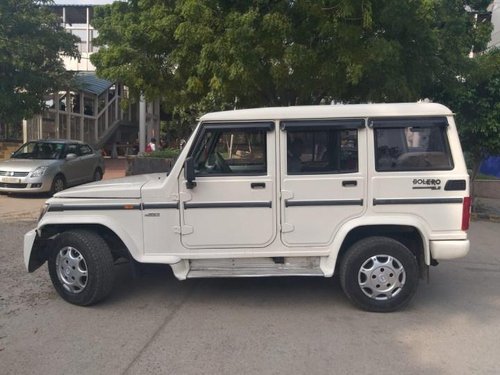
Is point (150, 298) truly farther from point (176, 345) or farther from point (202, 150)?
point (202, 150)

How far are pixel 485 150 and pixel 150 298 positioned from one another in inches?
353

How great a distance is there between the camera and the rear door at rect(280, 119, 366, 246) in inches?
Answer: 211

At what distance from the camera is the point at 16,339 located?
4.73 m

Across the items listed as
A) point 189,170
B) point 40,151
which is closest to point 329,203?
point 189,170

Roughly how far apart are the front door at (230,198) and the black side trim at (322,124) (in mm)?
184

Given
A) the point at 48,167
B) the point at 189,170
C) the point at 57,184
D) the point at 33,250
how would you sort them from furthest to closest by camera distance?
1. the point at 57,184
2. the point at 48,167
3. the point at 33,250
4. the point at 189,170

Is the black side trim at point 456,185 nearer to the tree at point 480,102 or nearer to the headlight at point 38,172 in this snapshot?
the tree at point 480,102

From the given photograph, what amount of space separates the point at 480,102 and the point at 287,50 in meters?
4.97

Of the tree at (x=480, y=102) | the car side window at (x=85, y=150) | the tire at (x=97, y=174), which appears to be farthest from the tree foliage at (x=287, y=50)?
the tire at (x=97, y=174)

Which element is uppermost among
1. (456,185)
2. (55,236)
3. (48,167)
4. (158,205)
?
(48,167)

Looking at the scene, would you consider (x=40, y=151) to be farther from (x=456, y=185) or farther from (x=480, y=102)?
(x=456, y=185)

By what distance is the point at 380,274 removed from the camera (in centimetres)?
538

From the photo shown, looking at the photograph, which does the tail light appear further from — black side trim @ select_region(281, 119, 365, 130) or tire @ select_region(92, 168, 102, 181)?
tire @ select_region(92, 168, 102, 181)

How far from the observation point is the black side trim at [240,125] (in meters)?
5.40
